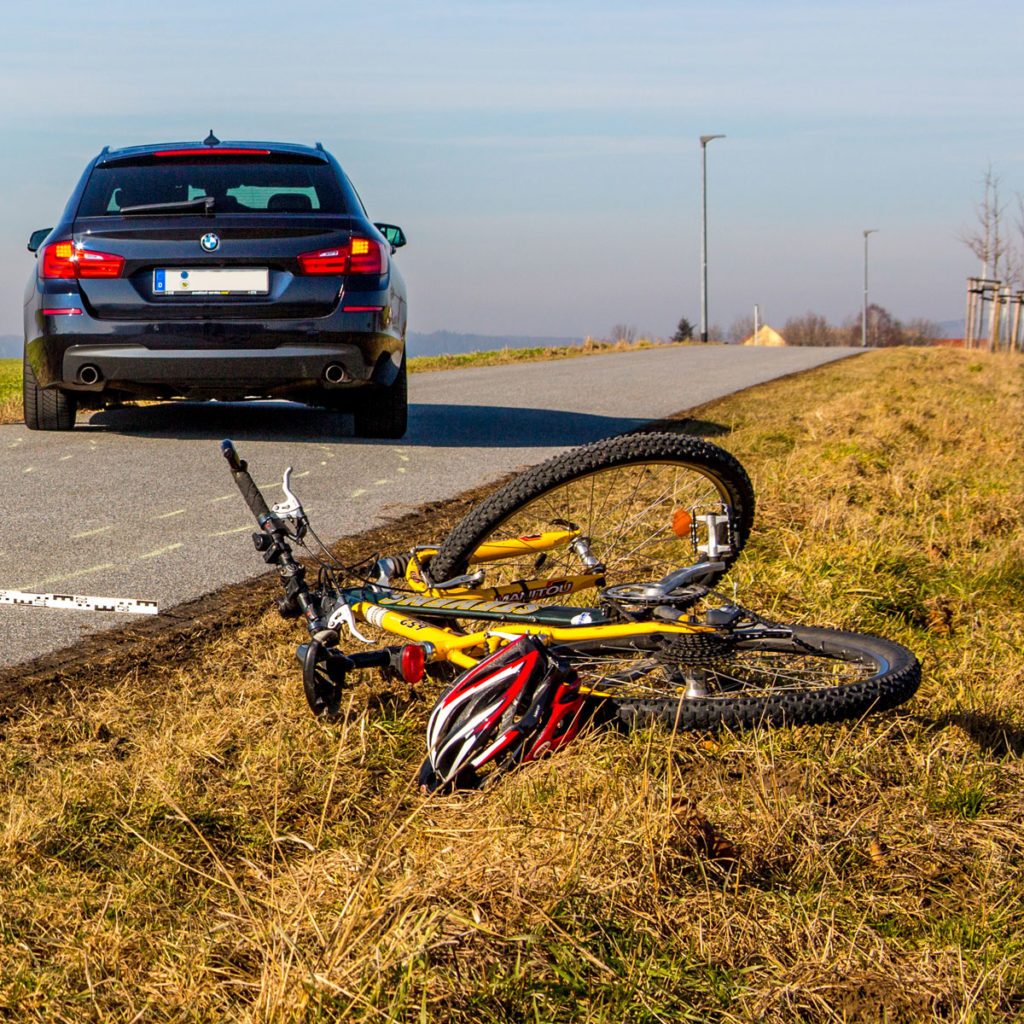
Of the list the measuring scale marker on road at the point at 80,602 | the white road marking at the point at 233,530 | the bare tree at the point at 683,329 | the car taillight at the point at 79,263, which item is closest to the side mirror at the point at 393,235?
the car taillight at the point at 79,263

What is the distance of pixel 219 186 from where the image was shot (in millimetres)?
7570

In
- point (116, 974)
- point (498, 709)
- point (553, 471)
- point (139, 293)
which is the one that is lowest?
point (116, 974)

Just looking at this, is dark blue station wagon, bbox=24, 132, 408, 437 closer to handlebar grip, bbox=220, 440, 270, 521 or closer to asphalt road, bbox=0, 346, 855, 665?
asphalt road, bbox=0, 346, 855, 665

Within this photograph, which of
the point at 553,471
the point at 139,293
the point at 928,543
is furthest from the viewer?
the point at 139,293

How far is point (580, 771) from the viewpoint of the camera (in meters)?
2.56

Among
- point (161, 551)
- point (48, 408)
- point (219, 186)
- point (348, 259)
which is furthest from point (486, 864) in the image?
point (48, 408)

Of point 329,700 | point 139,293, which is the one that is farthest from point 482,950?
point 139,293

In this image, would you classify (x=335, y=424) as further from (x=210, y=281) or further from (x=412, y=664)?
(x=412, y=664)

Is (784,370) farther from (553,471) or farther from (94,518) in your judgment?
(553,471)

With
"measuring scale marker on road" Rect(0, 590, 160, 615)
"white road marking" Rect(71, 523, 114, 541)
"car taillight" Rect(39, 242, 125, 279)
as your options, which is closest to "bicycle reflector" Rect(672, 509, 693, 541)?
"measuring scale marker on road" Rect(0, 590, 160, 615)

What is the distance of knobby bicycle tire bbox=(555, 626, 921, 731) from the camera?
8.52 feet

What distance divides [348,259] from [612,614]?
505cm

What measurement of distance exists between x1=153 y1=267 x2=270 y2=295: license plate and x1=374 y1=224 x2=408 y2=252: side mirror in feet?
3.80

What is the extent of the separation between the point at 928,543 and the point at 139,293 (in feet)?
15.0
